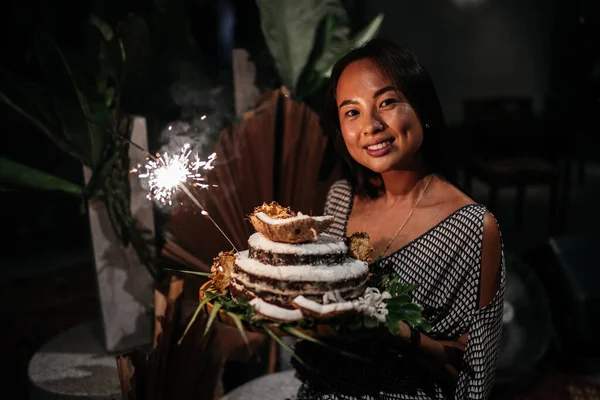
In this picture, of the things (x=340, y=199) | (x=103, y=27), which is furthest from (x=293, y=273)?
(x=103, y=27)

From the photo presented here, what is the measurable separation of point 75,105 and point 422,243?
1.64m

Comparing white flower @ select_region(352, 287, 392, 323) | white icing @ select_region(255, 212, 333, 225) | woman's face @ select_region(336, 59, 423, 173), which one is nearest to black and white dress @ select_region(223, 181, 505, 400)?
white flower @ select_region(352, 287, 392, 323)

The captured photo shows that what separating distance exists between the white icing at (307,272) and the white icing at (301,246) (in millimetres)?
38

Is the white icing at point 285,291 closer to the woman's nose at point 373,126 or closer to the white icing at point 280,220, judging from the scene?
the white icing at point 280,220

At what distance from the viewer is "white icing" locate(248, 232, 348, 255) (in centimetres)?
135

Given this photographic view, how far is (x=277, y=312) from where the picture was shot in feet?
4.11

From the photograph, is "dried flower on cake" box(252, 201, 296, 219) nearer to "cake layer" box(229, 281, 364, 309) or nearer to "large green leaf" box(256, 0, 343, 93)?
"cake layer" box(229, 281, 364, 309)

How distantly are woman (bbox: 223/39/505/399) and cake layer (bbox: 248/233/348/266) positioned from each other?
0.83 feet

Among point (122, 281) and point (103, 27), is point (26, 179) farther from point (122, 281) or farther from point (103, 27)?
point (103, 27)

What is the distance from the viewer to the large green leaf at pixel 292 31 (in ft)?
8.53

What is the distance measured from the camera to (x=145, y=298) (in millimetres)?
2730

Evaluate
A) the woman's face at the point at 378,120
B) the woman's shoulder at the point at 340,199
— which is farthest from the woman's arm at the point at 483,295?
the woman's shoulder at the point at 340,199

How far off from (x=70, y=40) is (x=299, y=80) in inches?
82.7

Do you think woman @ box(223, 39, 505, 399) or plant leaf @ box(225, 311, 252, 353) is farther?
woman @ box(223, 39, 505, 399)
